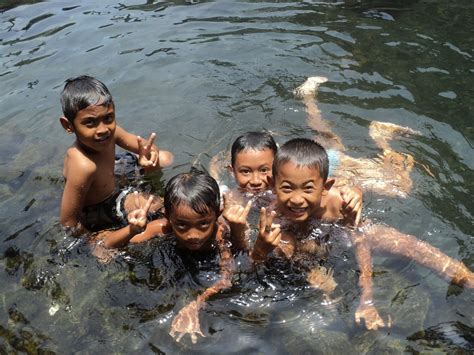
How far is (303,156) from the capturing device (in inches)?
156

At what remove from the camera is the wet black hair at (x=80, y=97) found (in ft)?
13.5

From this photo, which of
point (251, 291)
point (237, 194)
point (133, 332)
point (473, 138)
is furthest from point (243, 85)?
point (133, 332)

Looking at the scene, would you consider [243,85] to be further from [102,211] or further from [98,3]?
[98,3]

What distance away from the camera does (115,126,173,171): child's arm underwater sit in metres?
4.85

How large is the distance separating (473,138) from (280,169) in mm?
2594

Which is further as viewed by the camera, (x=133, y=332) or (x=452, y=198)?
(x=452, y=198)

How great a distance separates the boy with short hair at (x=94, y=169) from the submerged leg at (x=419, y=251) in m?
1.89

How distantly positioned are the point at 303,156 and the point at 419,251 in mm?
1217

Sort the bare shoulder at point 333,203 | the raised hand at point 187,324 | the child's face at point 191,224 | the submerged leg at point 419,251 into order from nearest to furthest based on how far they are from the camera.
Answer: the raised hand at point 187,324 < the child's face at point 191,224 < the submerged leg at point 419,251 < the bare shoulder at point 333,203

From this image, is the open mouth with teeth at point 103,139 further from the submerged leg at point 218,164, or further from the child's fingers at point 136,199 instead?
the submerged leg at point 218,164

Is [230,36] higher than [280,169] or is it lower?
lower

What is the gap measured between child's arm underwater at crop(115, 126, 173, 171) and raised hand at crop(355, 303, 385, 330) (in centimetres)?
229

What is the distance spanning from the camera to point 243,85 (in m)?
6.93

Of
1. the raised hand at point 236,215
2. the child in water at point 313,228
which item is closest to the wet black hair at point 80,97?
the raised hand at point 236,215
